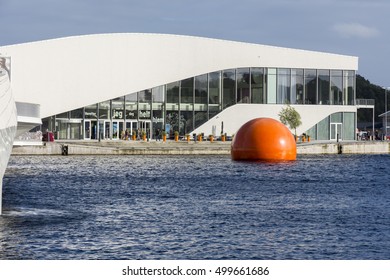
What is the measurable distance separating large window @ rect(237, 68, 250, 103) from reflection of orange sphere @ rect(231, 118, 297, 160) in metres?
34.4

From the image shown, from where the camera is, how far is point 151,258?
74.4 feet

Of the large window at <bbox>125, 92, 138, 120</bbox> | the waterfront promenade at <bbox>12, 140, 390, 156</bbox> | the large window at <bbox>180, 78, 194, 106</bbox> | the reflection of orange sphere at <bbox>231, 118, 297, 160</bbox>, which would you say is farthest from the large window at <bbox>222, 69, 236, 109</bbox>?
the reflection of orange sphere at <bbox>231, 118, 297, 160</bbox>

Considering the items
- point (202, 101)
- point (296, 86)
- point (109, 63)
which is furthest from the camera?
point (296, 86)

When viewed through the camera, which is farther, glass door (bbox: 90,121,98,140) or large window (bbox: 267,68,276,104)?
large window (bbox: 267,68,276,104)

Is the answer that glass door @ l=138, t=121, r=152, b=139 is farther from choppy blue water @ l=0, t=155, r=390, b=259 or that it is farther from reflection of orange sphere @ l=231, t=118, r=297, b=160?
choppy blue water @ l=0, t=155, r=390, b=259

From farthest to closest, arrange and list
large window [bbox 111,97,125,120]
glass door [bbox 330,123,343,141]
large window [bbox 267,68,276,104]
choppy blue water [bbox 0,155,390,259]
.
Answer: glass door [bbox 330,123,343,141] → large window [bbox 267,68,276,104] → large window [bbox 111,97,125,120] → choppy blue water [bbox 0,155,390,259]

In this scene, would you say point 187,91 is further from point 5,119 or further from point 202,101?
point 5,119

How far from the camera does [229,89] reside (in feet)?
323

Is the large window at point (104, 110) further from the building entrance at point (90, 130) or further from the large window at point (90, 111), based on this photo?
the building entrance at point (90, 130)

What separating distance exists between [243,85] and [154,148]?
18125 mm

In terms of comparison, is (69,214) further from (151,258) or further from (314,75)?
(314,75)

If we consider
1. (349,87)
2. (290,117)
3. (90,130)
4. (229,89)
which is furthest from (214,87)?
(349,87)

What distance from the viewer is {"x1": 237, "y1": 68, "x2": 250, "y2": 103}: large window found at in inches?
3861

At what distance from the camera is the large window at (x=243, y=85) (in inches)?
3861
